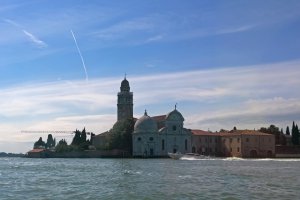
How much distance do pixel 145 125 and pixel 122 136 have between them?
4.83 m

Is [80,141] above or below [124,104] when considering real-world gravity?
below

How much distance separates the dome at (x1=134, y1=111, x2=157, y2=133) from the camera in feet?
326

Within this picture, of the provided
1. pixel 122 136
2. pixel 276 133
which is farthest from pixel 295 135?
pixel 122 136

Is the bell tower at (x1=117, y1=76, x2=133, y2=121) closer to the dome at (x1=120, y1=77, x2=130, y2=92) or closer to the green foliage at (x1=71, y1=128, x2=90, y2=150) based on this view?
the dome at (x1=120, y1=77, x2=130, y2=92)

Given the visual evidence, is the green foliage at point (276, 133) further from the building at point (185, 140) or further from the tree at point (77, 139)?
the tree at point (77, 139)

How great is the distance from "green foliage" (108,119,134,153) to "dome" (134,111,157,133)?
5.96 feet

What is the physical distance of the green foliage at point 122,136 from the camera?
99863 millimetres

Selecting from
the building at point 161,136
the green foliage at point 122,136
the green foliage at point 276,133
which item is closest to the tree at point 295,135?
the green foliage at point 276,133

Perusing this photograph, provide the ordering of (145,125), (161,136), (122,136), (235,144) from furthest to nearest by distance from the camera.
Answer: (235,144)
(161,136)
(122,136)
(145,125)

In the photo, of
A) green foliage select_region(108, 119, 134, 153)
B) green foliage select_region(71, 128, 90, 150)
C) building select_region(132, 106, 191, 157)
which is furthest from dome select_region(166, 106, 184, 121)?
green foliage select_region(71, 128, 90, 150)

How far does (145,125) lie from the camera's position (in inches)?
3915

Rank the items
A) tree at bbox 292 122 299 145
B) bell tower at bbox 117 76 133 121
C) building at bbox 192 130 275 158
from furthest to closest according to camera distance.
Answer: bell tower at bbox 117 76 133 121 → tree at bbox 292 122 299 145 → building at bbox 192 130 275 158

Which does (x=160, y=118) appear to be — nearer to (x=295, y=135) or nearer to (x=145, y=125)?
(x=145, y=125)

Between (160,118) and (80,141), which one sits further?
(80,141)
